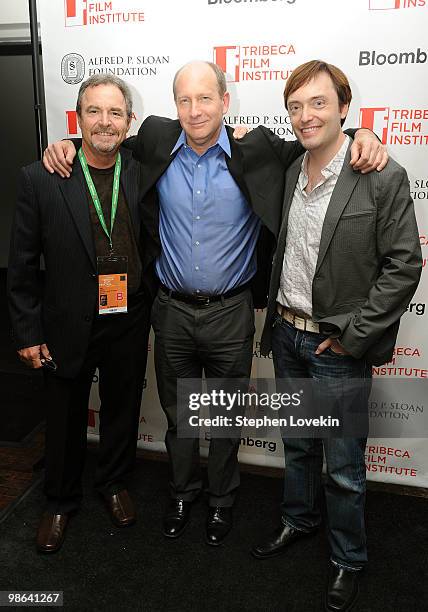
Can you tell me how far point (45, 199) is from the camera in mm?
2070

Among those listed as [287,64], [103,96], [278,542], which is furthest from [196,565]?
[287,64]

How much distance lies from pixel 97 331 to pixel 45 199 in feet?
1.77

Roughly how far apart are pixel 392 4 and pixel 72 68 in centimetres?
147

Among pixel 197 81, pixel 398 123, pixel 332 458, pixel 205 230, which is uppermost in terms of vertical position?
pixel 197 81

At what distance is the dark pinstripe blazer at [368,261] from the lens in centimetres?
174

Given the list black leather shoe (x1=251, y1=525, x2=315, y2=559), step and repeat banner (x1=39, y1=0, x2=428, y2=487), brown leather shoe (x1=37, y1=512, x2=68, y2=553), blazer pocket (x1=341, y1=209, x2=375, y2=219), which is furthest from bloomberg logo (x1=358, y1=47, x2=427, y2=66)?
brown leather shoe (x1=37, y1=512, x2=68, y2=553)

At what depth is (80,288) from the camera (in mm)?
2137

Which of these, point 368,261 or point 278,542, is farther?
point 278,542

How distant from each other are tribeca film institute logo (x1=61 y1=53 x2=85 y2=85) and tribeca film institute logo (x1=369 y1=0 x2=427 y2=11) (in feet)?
4.39

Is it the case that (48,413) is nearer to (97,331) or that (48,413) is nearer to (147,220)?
(97,331)

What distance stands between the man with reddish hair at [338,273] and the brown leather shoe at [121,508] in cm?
89

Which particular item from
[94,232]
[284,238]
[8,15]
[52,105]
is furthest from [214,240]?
[8,15]

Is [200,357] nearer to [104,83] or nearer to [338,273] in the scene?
[338,273]

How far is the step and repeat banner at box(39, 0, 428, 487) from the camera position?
2391 mm
